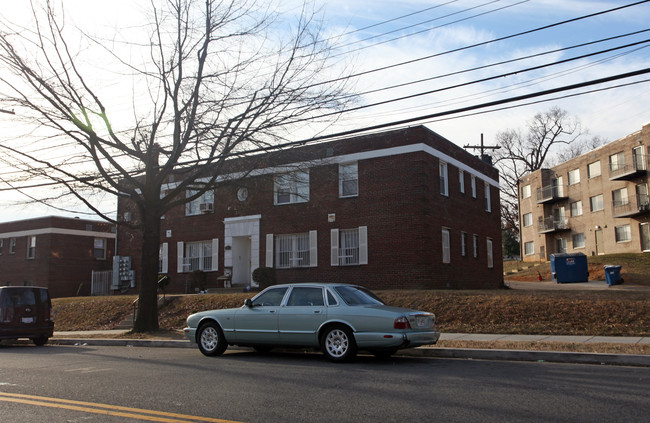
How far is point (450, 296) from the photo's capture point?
17484 mm

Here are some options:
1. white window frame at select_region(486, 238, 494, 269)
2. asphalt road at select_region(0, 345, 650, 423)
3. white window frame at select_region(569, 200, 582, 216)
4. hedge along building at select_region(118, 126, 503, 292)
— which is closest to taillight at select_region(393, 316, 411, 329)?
asphalt road at select_region(0, 345, 650, 423)

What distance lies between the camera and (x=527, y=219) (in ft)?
188

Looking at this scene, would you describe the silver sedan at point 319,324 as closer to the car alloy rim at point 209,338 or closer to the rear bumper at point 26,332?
the car alloy rim at point 209,338

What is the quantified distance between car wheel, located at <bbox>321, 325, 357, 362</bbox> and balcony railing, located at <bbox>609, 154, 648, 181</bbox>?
38.4 meters

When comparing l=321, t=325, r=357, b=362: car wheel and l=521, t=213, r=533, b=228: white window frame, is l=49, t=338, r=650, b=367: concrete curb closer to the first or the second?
l=321, t=325, r=357, b=362: car wheel

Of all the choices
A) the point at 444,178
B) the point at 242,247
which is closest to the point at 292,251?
the point at 242,247

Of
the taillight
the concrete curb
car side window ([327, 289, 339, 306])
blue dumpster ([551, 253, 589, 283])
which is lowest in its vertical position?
the concrete curb

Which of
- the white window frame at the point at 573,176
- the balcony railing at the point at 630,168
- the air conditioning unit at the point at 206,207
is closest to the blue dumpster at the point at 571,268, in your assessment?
the balcony railing at the point at 630,168

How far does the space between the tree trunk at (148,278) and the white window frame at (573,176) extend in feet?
138

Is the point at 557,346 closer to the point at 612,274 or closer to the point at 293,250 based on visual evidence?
the point at 293,250

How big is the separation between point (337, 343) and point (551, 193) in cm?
4600

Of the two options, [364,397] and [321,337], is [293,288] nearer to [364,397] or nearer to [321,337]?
[321,337]

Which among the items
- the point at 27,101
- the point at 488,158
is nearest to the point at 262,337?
the point at 27,101

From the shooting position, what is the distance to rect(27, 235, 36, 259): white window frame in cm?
4156
